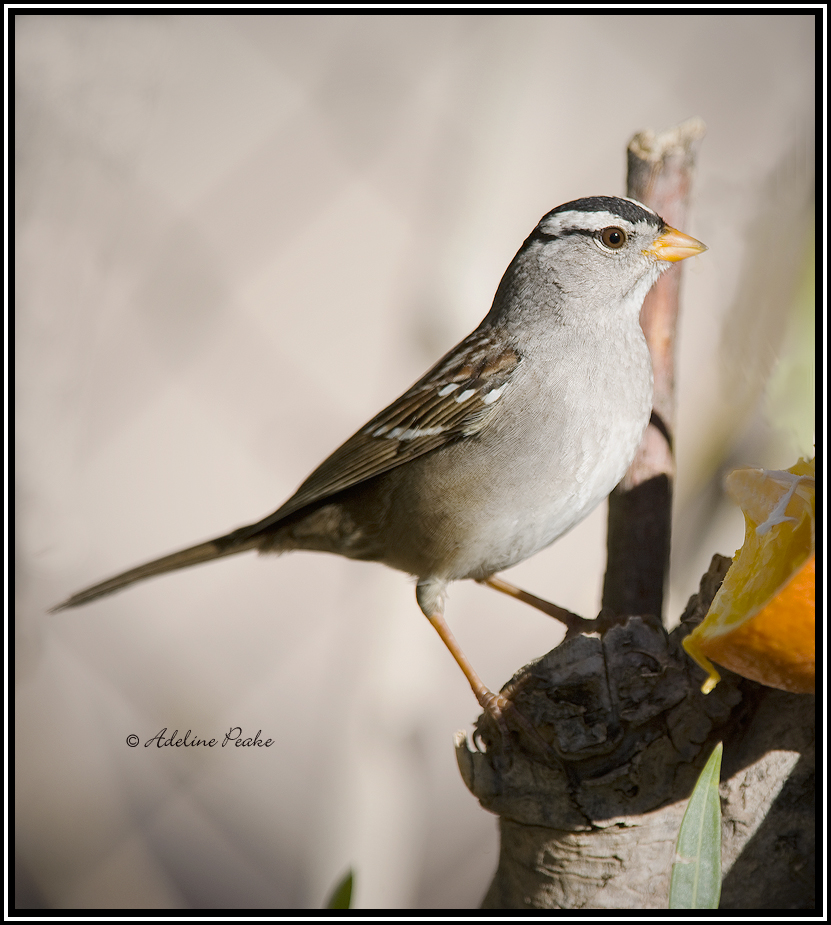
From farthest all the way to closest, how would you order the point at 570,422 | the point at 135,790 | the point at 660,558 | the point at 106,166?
the point at 135,790
the point at 106,166
the point at 660,558
the point at 570,422

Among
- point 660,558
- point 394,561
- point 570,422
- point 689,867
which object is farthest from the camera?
point 394,561

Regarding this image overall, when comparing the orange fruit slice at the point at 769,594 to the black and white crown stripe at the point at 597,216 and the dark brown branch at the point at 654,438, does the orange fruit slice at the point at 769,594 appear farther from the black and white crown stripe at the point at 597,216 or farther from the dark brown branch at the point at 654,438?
the black and white crown stripe at the point at 597,216

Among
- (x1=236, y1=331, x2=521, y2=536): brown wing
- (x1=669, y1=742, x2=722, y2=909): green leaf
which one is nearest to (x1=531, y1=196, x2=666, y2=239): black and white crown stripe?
(x1=236, y1=331, x2=521, y2=536): brown wing

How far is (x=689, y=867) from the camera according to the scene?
1098mm

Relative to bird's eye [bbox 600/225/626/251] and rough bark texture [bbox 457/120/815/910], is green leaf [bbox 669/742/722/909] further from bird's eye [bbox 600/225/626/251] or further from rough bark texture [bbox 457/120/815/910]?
bird's eye [bbox 600/225/626/251]

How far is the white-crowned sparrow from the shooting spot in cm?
178

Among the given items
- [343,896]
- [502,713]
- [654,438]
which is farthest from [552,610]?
[343,896]

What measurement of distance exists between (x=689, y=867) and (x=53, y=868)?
2840 millimetres

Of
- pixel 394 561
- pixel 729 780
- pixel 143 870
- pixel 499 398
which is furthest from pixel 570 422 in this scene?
pixel 143 870

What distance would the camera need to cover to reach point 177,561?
2207 millimetres

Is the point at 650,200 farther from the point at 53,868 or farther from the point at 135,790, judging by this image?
the point at 53,868

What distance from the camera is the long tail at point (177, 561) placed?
215 centimetres

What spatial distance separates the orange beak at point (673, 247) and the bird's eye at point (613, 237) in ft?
0.23

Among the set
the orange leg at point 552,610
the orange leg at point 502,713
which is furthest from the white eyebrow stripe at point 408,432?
the orange leg at point 502,713
